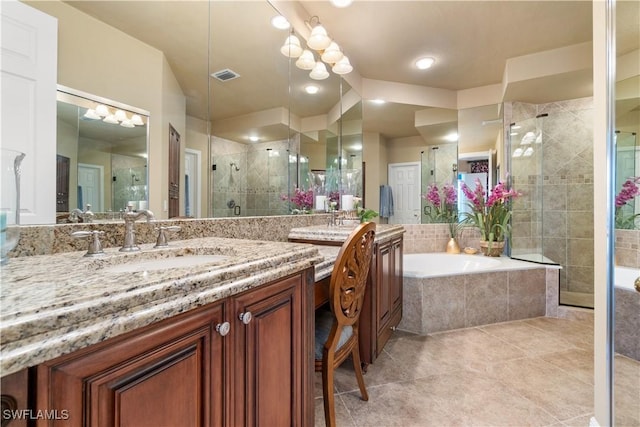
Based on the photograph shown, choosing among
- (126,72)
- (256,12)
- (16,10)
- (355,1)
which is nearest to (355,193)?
(355,1)

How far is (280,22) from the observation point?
6.07 feet

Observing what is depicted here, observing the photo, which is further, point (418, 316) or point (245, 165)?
point (418, 316)

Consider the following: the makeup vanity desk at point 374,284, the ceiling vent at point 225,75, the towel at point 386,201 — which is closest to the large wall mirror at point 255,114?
the ceiling vent at point 225,75

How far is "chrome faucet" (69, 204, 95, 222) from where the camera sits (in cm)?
88

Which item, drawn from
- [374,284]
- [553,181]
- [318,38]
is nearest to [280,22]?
[318,38]

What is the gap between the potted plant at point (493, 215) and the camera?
316 centimetres

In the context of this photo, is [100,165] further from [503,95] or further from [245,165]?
[503,95]

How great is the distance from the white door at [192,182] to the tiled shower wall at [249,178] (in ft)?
0.32

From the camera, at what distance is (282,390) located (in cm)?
85

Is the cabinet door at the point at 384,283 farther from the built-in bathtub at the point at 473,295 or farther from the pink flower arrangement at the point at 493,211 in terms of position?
the pink flower arrangement at the point at 493,211

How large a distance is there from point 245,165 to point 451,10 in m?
1.96

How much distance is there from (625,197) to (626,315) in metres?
0.48

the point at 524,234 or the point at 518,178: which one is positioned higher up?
the point at 518,178

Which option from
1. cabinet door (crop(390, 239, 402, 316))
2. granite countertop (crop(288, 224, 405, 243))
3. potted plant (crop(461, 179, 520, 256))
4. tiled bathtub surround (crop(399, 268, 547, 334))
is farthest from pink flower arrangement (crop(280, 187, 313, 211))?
potted plant (crop(461, 179, 520, 256))
